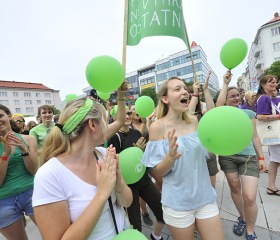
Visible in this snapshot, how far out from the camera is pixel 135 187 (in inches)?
108

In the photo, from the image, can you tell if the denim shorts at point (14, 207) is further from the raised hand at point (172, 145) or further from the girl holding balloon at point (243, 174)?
the girl holding balloon at point (243, 174)

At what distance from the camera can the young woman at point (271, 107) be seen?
145 inches

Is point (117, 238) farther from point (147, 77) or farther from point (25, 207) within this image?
point (147, 77)

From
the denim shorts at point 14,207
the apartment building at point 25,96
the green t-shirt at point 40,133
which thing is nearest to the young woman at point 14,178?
the denim shorts at point 14,207

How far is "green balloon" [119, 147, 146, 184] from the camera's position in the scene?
6.38ft

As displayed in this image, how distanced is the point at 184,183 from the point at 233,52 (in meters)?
1.94

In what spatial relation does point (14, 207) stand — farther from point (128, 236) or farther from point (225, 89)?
point (225, 89)

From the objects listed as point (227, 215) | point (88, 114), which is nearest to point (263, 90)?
point (227, 215)

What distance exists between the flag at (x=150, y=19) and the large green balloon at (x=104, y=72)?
743mm

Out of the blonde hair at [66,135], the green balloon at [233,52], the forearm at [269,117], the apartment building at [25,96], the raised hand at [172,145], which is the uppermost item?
the apartment building at [25,96]

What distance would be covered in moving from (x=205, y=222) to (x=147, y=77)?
251 ft

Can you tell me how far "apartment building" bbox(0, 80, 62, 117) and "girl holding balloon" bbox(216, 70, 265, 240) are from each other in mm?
72993

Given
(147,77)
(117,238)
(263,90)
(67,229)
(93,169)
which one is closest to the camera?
(67,229)

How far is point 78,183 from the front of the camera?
4.23 ft
